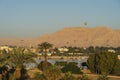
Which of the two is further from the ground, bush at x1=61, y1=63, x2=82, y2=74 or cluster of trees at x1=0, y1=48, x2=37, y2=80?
cluster of trees at x1=0, y1=48, x2=37, y2=80

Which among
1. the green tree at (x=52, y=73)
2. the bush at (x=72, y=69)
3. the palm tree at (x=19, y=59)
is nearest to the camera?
the green tree at (x=52, y=73)

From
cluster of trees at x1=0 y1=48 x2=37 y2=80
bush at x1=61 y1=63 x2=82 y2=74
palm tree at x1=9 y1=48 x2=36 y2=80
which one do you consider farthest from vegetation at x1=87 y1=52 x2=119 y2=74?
cluster of trees at x1=0 y1=48 x2=37 y2=80

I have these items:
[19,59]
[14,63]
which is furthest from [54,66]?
[14,63]

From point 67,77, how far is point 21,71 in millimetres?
9239

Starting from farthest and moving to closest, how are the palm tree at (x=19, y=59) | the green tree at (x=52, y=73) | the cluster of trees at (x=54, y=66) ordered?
the palm tree at (x=19, y=59) < the cluster of trees at (x=54, y=66) < the green tree at (x=52, y=73)

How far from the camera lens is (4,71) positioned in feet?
112

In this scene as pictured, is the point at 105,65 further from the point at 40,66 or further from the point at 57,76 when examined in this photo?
the point at 57,76

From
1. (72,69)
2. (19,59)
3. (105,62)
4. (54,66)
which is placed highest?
(19,59)

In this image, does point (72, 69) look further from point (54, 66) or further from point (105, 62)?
point (54, 66)

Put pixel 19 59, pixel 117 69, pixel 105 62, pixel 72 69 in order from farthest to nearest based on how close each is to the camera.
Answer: pixel 117 69 < pixel 72 69 < pixel 105 62 < pixel 19 59

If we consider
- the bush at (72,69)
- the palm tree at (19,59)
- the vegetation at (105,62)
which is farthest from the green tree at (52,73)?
the vegetation at (105,62)

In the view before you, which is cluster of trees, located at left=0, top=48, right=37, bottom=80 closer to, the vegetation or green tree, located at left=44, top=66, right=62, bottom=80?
green tree, located at left=44, top=66, right=62, bottom=80

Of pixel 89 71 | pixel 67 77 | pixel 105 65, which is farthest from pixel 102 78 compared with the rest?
pixel 89 71

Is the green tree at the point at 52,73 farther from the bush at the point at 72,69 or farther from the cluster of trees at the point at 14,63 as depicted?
the bush at the point at 72,69
